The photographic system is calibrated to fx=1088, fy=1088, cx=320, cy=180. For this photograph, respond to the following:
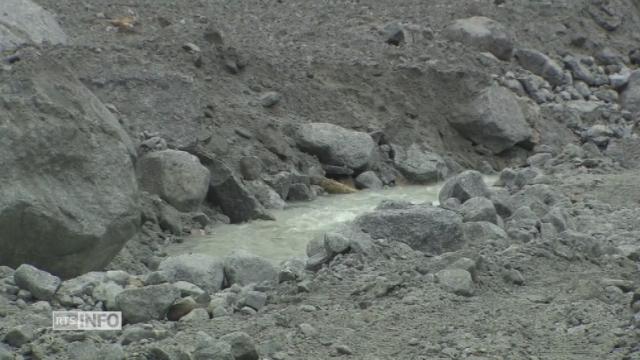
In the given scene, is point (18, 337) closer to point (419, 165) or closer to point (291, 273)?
point (291, 273)

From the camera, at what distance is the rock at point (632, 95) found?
16.4 metres

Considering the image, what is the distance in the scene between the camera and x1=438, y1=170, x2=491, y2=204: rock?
31.2ft

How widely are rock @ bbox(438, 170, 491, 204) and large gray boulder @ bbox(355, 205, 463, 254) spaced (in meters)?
2.27

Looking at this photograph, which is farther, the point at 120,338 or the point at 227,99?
the point at 227,99

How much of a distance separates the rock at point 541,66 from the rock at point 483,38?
0.25 meters

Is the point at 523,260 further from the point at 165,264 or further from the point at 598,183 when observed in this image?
the point at 598,183

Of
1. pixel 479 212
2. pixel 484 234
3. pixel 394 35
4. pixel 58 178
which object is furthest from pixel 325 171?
pixel 58 178

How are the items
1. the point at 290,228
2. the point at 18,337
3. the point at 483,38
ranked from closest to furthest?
the point at 18,337, the point at 290,228, the point at 483,38

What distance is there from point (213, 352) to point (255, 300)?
106 centimetres

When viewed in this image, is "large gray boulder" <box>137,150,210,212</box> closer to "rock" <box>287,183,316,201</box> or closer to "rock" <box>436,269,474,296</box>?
"rock" <box>287,183,316,201</box>

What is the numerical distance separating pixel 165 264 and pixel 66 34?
706 centimetres

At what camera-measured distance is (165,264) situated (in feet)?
21.6

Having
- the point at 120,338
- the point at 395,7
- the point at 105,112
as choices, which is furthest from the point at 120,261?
the point at 395,7

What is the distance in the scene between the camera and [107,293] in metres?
5.66
